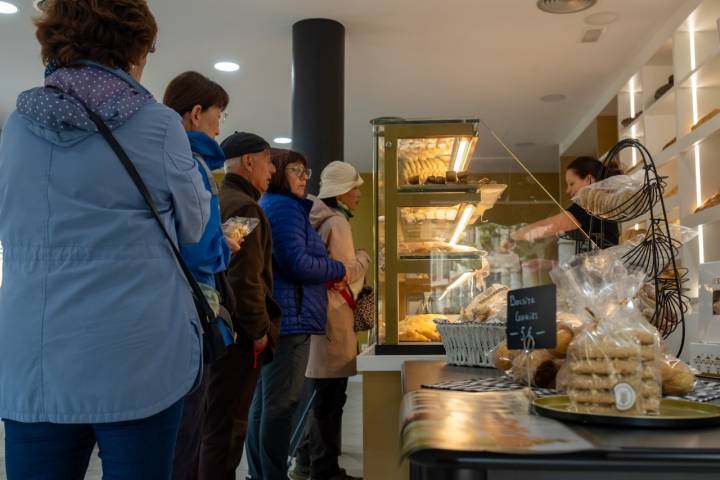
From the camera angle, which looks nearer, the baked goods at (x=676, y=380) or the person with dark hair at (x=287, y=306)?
the baked goods at (x=676, y=380)

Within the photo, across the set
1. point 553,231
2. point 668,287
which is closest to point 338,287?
point 553,231

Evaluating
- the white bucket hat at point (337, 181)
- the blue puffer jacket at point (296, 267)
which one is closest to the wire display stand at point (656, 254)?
the blue puffer jacket at point (296, 267)

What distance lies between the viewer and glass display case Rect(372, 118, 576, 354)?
101 inches

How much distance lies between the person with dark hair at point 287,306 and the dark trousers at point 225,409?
320mm

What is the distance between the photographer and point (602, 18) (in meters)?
5.00

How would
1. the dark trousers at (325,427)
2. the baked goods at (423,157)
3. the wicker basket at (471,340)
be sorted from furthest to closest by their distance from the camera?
the dark trousers at (325,427), the baked goods at (423,157), the wicker basket at (471,340)

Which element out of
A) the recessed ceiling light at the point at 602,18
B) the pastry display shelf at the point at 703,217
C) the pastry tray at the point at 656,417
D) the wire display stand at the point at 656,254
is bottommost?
the pastry tray at the point at 656,417

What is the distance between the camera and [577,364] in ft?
3.55

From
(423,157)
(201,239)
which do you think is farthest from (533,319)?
(423,157)

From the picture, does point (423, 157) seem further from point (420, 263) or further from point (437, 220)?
point (420, 263)

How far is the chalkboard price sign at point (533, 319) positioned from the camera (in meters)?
1.10

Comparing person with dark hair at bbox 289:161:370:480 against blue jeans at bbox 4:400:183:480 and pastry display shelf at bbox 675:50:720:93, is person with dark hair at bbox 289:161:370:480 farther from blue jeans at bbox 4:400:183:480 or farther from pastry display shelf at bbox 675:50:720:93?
pastry display shelf at bbox 675:50:720:93

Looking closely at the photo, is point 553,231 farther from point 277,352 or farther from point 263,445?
point 263,445

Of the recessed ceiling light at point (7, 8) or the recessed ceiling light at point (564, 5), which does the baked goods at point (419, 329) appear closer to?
the recessed ceiling light at point (564, 5)
